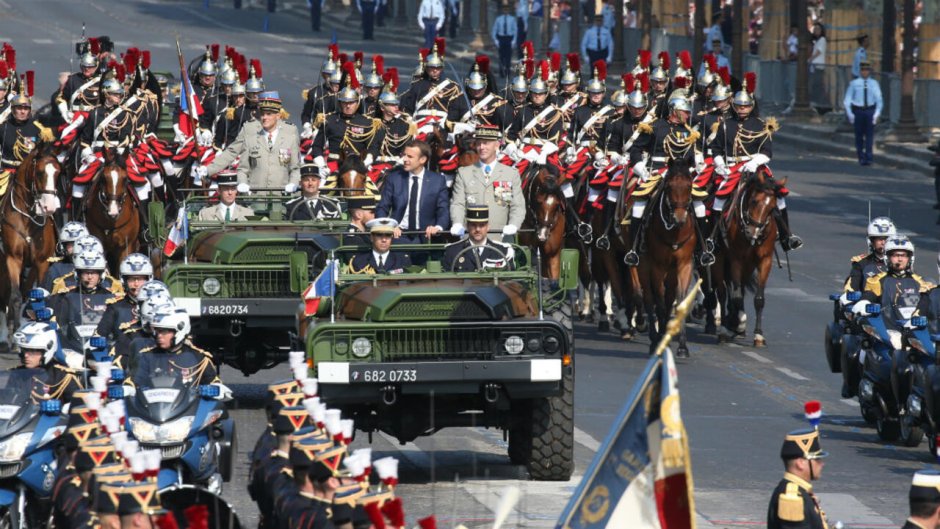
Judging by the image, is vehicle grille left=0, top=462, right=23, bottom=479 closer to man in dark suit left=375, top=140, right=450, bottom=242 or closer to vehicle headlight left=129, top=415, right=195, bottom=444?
vehicle headlight left=129, top=415, right=195, bottom=444

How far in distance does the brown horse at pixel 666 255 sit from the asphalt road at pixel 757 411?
550 mm

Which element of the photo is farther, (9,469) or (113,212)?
(113,212)

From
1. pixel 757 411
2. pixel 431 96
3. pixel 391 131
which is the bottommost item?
pixel 757 411

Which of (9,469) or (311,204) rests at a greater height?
(311,204)

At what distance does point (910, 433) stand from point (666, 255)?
22.2ft

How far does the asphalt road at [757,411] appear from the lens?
1825 cm

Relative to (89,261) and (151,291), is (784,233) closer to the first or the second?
(89,261)

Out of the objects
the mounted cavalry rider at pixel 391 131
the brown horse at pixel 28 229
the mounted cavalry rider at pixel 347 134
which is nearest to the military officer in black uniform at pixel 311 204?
the mounted cavalry rider at pixel 391 131

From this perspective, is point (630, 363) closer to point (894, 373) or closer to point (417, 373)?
point (894, 373)

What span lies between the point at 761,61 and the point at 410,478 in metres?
36.9

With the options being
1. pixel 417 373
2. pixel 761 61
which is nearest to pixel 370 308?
pixel 417 373

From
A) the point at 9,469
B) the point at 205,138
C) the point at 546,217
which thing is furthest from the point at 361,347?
the point at 205,138

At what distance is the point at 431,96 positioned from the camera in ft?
112

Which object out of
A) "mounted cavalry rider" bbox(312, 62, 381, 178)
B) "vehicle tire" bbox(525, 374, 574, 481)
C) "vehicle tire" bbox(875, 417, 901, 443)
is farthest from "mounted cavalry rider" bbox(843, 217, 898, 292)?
"mounted cavalry rider" bbox(312, 62, 381, 178)
